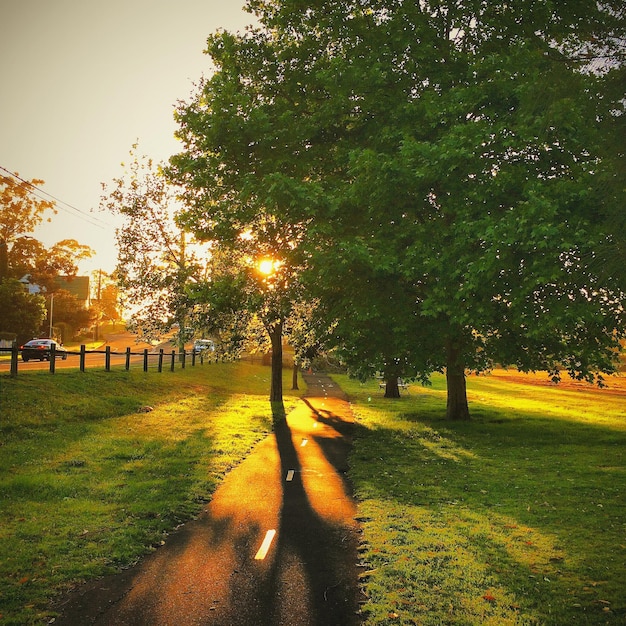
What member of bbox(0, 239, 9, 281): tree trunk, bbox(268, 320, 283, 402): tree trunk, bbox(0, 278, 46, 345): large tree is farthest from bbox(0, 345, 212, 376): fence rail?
bbox(0, 239, 9, 281): tree trunk

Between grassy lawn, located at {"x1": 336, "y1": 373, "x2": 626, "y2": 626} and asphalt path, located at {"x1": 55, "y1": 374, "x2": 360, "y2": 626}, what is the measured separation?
0.44 meters

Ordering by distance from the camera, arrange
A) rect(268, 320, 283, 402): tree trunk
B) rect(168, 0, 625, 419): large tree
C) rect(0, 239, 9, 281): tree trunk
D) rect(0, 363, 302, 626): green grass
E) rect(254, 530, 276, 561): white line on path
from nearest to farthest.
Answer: rect(0, 363, 302, 626): green grass
rect(254, 530, 276, 561): white line on path
rect(168, 0, 625, 419): large tree
rect(268, 320, 283, 402): tree trunk
rect(0, 239, 9, 281): tree trunk

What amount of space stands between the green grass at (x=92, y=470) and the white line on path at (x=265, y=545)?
155 cm

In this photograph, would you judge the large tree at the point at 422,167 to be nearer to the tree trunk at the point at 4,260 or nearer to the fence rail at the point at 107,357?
the fence rail at the point at 107,357

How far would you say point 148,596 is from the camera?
A: 6496 mm

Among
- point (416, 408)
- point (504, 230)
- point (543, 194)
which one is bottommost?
point (416, 408)

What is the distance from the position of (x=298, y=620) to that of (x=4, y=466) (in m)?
9.50

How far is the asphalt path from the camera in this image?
6047 millimetres

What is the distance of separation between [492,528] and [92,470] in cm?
870

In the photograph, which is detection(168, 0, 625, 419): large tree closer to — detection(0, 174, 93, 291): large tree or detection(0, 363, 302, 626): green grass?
detection(0, 363, 302, 626): green grass

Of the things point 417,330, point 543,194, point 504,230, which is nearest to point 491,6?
point 543,194

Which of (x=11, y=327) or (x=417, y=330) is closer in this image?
(x=417, y=330)

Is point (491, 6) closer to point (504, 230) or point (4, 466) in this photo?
point (504, 230)

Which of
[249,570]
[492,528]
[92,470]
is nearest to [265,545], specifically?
[249,570]
